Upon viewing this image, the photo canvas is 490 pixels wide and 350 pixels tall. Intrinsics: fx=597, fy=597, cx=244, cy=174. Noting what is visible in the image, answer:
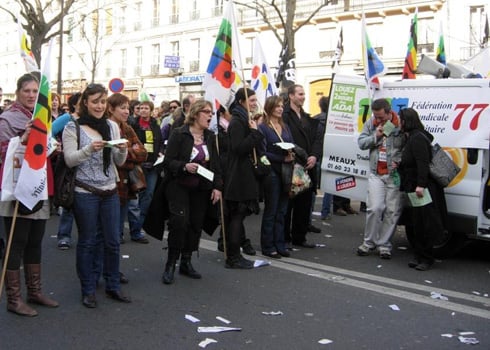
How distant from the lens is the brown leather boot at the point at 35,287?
4.91 meters

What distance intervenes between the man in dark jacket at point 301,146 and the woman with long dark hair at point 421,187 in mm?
1244

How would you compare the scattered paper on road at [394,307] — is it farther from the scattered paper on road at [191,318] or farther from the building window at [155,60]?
the building window at [155,60]

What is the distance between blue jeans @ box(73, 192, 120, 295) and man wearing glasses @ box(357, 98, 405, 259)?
323 centimetres

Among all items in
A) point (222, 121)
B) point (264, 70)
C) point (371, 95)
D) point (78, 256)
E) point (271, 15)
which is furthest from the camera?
point (271, 15)

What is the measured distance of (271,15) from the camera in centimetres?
3603

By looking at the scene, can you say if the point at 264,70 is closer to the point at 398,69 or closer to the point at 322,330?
the point at 322,330

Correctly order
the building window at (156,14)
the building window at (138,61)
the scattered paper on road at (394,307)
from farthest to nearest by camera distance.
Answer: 1. the building window at (138,61)
2. the building window at (156,14)
3. the scattered paper on road at (394,307)

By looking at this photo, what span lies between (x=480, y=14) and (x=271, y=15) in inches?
520

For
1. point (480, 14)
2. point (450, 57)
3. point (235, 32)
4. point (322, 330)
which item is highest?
point (480, 14)

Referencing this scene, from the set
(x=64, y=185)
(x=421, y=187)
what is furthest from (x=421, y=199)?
(x=64, y=185)

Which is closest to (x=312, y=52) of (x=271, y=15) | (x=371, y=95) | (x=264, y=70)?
(x=271, y=15)

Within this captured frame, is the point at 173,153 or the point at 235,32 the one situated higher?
the point at 235,32

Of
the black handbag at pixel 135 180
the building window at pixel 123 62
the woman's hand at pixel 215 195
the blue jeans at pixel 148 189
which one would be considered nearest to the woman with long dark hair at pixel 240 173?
the woman's hand at pixel 215 195

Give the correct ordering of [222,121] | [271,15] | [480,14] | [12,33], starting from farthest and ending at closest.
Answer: [12,33]
[271,15]
[480,14]
[222,121]
